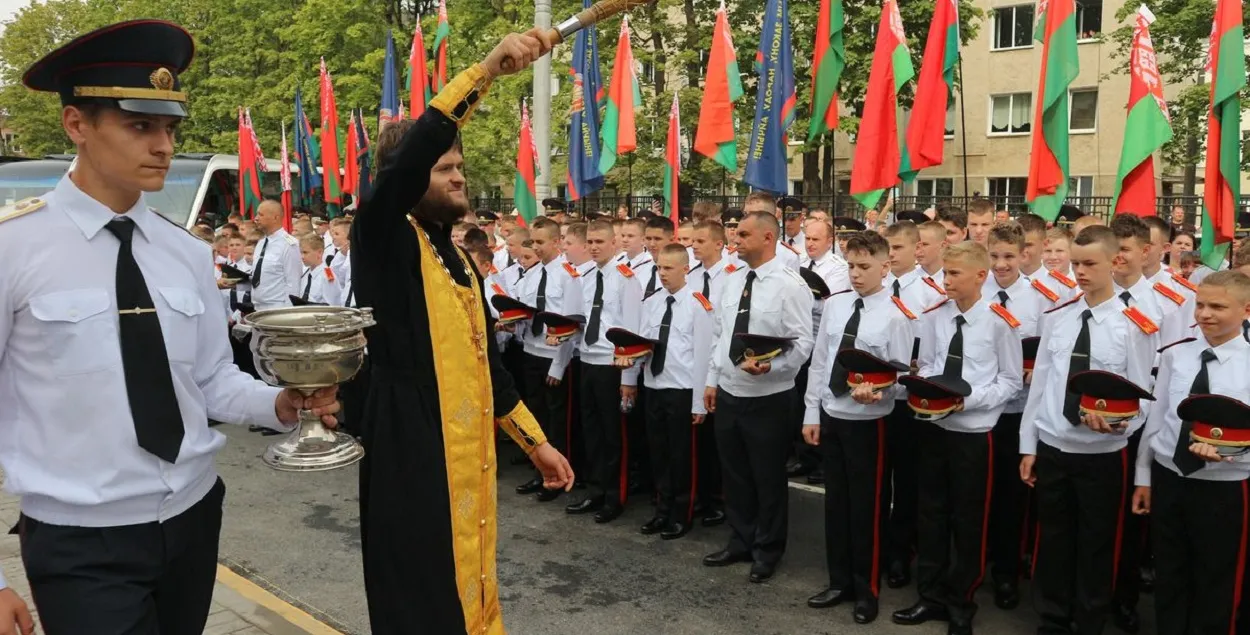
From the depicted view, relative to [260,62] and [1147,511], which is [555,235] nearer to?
[1147,511]

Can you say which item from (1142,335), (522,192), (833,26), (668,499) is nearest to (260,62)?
(522,192)

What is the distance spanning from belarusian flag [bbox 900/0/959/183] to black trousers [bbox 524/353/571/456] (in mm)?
3598

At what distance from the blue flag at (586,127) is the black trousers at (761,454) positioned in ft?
21.0

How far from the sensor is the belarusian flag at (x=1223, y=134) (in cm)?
645

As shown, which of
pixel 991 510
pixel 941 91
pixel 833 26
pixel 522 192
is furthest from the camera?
pixel 522 192

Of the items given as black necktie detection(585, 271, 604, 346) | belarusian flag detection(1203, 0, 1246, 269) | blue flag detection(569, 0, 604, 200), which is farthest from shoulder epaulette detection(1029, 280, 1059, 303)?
blue flag detection(569, 0, 604, 200)

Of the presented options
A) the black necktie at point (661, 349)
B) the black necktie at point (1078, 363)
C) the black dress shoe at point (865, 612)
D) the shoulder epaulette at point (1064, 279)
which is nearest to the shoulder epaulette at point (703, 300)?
the black necktie at point (661, 349)

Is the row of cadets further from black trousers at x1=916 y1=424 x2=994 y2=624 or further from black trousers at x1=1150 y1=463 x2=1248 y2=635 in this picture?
black trousers at x1=1150 y1=463 x2=1248 y2=635

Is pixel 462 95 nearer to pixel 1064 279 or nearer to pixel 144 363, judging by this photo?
pixel 144 363

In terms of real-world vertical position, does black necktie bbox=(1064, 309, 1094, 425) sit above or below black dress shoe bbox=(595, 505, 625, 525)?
above

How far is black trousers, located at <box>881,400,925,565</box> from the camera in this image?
18.6 feet

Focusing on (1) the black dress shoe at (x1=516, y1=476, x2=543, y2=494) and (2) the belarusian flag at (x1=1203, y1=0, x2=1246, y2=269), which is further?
(1) the black dress shoe at (x1=516, y1=476, x2=543, y2=494)

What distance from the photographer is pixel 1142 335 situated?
481 centimetres

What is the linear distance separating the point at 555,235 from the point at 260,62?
29.6 metres
